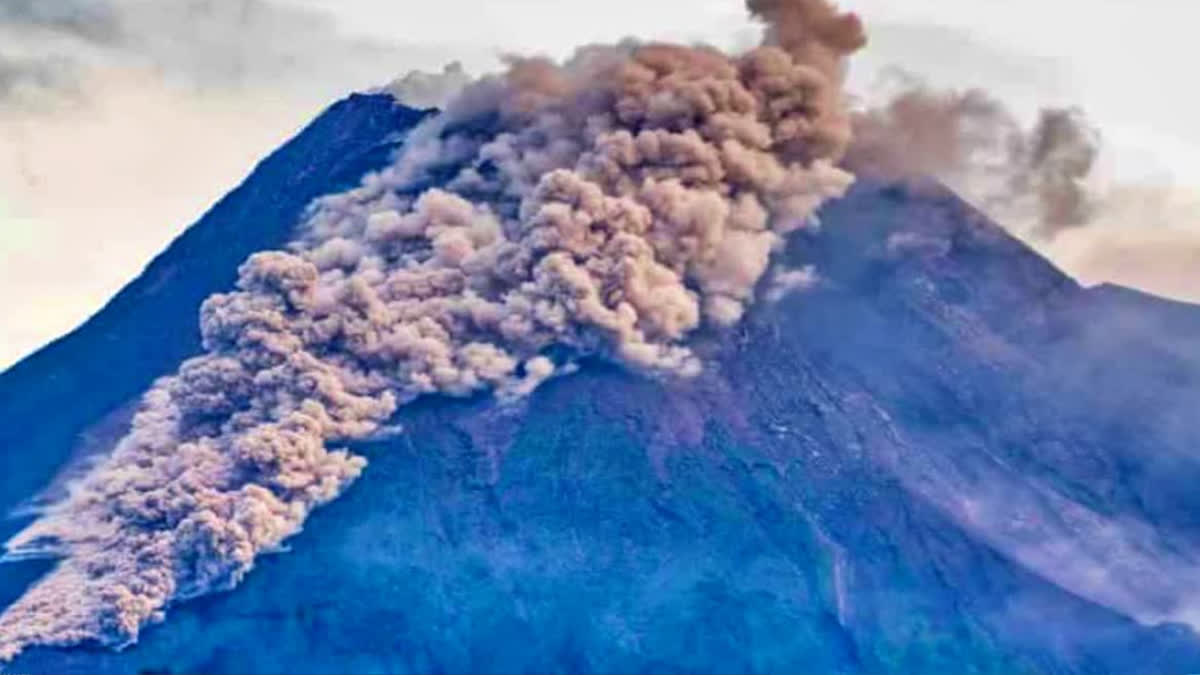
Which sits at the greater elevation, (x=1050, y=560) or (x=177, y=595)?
(x=177, y=595)

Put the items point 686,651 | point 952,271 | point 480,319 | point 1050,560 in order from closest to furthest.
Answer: point 686,651, point 1050,560, point 480,319, point 952,271

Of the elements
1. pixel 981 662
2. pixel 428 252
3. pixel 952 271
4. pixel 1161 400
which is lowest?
pixel 981 662

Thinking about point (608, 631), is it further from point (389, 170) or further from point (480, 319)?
point (389, 170)

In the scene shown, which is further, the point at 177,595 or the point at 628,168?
the point at 628,168

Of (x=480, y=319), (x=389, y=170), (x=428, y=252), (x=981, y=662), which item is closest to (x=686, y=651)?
(x=981, y=662)
